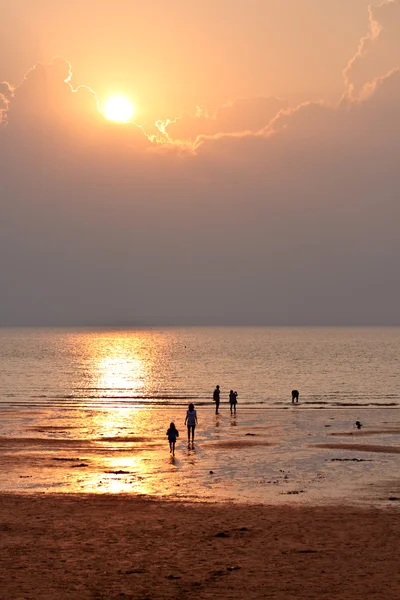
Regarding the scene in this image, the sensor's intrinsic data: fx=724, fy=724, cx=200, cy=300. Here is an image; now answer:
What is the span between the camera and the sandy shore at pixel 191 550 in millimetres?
16172

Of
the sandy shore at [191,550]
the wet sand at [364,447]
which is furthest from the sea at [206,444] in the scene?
the sandy shore at [191,550]

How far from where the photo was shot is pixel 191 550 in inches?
750

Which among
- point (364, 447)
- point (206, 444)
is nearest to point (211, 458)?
point (206, 444)

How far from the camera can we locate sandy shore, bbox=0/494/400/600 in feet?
53.1

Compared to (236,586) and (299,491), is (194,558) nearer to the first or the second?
(236,586)

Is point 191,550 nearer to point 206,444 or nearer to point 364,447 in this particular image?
point 206,444

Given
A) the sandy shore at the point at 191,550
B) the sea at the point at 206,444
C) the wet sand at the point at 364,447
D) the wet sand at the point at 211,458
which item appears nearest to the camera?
the sandy shore at the point at 191,550

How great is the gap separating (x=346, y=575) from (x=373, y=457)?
724 inches

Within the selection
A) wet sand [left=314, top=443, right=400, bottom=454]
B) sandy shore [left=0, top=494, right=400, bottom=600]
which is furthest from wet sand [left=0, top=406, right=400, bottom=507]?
sandy shore [left=0, top=494, right=400, bottom=600]

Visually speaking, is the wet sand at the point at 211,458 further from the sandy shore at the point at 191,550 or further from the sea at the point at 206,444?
the sandy shore at the point at 191,550

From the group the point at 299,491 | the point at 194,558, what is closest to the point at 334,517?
the point at 299,491

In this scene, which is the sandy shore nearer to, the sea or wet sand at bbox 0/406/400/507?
wet sand at bbox 0/406/400/507

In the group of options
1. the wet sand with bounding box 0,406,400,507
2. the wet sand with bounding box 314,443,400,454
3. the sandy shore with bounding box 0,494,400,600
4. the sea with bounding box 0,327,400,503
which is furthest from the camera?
the wet sand with bounding box 314,443,400,454

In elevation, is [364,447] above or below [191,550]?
above
